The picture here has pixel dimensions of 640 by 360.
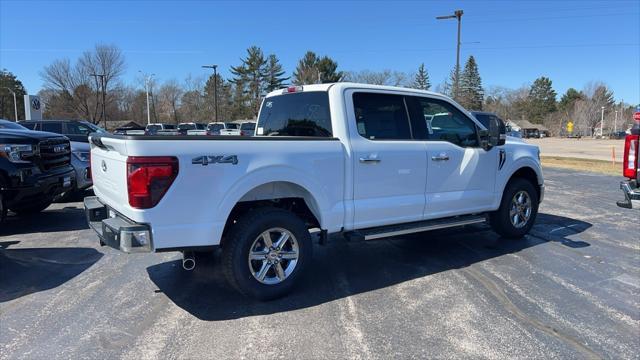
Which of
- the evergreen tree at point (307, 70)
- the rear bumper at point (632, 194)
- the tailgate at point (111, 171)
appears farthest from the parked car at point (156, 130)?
the evergreen tree at point (307, 70)

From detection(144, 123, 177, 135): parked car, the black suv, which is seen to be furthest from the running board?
the black suv

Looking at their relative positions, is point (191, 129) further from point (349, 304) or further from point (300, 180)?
point (349, 304)

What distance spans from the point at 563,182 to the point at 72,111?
6323cm

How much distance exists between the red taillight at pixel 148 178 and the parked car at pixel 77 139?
4.98 metres

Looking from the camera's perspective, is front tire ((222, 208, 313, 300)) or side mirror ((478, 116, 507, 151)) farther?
side mirror ((478, 116, 507, 151))

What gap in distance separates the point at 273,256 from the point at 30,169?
441 cm

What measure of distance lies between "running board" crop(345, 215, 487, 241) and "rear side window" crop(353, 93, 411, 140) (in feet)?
3.15

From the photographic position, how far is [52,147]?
23.5 ft

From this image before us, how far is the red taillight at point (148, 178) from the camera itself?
11.7ft

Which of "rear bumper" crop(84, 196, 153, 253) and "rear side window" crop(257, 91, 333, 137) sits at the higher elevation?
"rear side window" crop(257, 91, 333, 137)

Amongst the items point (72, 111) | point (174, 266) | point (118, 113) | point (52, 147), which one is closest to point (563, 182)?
point (174, 266)

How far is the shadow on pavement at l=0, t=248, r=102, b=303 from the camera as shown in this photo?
15.3 ft

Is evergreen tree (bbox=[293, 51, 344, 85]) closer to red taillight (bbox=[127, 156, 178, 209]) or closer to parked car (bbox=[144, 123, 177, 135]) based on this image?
parked car (bbox=[144, 123, 177, 135])

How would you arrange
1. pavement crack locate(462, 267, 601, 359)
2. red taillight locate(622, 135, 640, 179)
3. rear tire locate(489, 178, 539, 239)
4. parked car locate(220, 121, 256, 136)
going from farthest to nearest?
parked car locate(220, 121, 256, 136)
rear tire locate(489, 178, 539, 239)
red taillight locate(622, 135, 640, 179)
pavement crack locate(462, 267, 601, 359)
